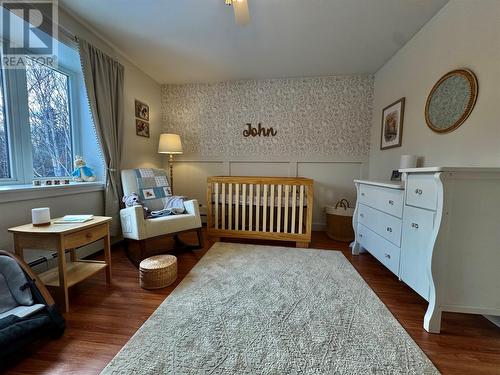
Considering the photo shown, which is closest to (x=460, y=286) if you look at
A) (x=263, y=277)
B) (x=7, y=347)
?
(x=263, y=277)

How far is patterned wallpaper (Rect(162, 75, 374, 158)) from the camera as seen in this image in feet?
10.3

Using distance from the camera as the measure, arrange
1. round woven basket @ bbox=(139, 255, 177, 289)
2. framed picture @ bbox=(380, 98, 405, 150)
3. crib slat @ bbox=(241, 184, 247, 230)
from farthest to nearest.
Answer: crib slat @ bbox=(241, 184, 247, 230), framed picture @ bbox=(380, 98, 405, 150), round woven basket @ bbox=(139, 255, 177, 289)

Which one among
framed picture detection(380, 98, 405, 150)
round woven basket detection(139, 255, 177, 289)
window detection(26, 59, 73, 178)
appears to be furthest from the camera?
framed picture detection(380, 98, 405, 150)

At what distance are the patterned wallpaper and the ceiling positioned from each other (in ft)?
0.89

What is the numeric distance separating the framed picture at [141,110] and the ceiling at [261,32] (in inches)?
19.2

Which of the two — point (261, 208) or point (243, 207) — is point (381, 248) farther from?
point (243, 207)

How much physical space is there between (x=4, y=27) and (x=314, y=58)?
287 centimetres

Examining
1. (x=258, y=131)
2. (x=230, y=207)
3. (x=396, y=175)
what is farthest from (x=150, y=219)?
(x=396, y=175)

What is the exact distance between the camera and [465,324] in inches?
53.3

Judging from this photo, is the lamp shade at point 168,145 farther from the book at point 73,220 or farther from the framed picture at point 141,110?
the book at point 73,220

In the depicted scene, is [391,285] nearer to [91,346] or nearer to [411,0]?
[91,346]
